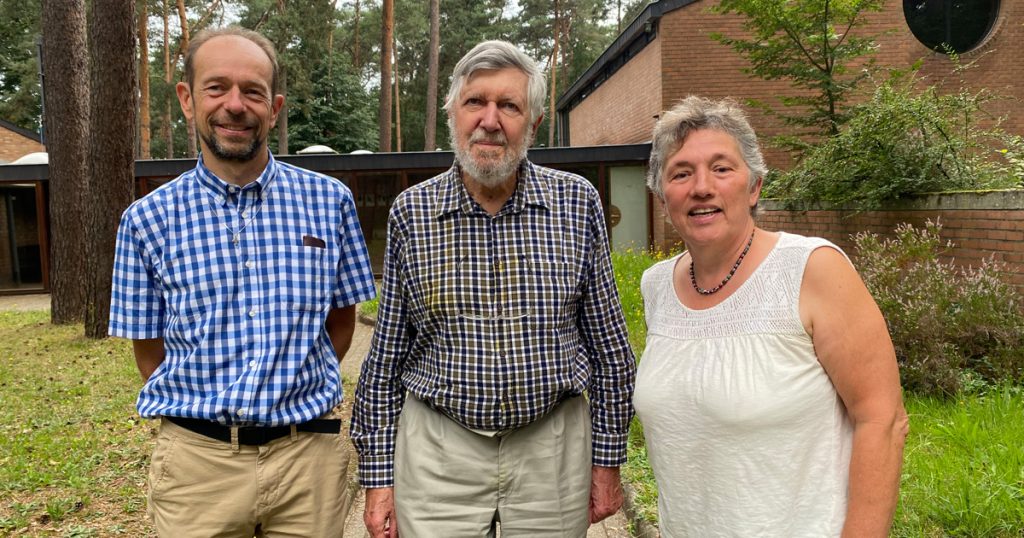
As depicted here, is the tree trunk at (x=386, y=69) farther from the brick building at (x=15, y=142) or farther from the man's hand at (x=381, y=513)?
the man's hand at (x=381, y=513)

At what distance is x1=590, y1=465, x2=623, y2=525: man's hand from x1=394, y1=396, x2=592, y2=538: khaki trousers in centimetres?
12

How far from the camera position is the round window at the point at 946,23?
52.7 ft

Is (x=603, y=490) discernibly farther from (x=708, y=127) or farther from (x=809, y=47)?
(x=809, y=47)

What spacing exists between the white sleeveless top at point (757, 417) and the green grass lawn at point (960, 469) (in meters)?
1.76

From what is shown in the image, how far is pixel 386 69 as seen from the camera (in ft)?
81.4

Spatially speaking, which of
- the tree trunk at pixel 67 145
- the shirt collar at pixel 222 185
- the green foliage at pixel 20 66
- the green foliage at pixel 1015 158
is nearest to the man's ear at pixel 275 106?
the shirt collar at pixel 222 185

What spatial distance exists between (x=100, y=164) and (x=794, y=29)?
9866 mm

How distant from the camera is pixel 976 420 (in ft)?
14.0

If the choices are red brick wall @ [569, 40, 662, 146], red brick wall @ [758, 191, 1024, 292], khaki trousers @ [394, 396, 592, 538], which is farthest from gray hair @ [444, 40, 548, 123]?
red brick wall @ [569, 40, 662, 146]

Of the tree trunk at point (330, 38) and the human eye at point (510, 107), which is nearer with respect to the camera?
the human eye at point (510, 107)

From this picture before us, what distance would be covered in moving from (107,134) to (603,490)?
8.66 meters

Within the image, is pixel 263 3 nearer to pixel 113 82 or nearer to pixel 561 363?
pixel 113 82

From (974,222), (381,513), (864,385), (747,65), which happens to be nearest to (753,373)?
(864,385)

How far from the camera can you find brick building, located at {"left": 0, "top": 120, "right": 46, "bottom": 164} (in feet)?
79.8
